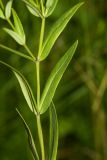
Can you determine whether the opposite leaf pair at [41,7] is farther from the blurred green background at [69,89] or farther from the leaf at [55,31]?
the blurred green background at [69,89]

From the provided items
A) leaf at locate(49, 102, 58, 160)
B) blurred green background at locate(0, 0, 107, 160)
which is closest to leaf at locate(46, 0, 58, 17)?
leaf at locate(49, 102, 58, 160)

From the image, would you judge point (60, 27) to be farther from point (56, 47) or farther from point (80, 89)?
point (56, 47)

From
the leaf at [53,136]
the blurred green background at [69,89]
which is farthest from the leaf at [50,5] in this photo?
the blurred green background at [69,89]

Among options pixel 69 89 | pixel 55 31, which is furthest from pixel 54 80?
pixel 69 89

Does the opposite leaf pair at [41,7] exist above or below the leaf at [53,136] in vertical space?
above

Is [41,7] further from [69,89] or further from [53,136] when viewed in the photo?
[69,89]

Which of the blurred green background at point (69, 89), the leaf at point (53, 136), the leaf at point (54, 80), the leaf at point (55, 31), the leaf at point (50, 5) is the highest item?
the leaf at point (50, 5)
